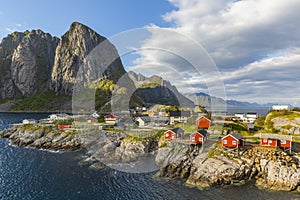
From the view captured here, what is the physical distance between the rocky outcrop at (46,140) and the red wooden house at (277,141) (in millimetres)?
49974

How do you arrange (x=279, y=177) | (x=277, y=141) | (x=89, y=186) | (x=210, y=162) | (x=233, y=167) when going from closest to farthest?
(x=279, y=177)
(x=89, y=186)
(x=233, y=167)
(x=210, y=162)
(x=277, y=141)

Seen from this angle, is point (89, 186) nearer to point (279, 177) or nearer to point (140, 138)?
point (140, 138)

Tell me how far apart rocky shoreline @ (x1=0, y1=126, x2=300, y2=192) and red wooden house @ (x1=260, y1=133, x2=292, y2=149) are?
6.48 feet

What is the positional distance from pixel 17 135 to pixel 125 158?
2046 inches

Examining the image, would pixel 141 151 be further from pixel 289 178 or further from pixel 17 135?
pixel 17 135

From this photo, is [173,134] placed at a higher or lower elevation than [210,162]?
higher

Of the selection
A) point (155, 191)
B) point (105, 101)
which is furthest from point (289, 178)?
point (105, 101)

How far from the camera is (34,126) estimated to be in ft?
248

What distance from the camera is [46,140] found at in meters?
64.2

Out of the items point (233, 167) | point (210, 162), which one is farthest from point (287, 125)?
point (210, 162)

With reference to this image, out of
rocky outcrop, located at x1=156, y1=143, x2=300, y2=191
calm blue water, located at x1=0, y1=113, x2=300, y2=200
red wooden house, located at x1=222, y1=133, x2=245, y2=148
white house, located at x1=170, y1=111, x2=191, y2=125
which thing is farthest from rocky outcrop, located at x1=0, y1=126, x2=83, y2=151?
red wooden house, located at x1=222, y1=133, x2=245, y2=148

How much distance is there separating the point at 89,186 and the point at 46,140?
125 feet

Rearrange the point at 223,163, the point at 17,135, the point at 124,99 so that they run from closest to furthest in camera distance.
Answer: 1. the point at 223,163
2. the point at 17,135
3. the point at 124,99

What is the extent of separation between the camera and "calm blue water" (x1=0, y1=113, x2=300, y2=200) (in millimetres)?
30952
